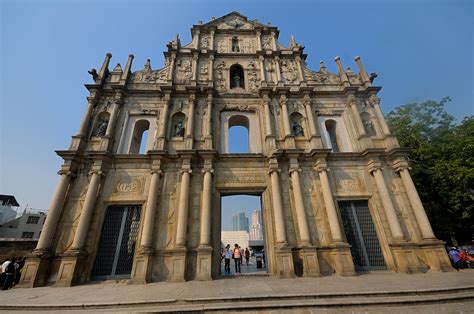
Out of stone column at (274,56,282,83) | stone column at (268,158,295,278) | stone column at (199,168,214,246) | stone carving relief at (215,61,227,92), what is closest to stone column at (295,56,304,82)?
stone column at (274,56,282,83)

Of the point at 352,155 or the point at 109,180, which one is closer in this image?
the point at 109,180

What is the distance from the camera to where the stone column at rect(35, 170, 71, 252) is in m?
8.64

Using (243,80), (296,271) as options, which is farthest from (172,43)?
(296,271)

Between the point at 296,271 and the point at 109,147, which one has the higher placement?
the point at 109,147

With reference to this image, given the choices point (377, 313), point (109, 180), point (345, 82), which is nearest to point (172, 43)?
point (109, 180)

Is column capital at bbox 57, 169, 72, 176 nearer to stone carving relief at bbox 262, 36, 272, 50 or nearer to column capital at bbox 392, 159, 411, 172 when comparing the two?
stone carving relief at bbox 262, 36, 272, 50

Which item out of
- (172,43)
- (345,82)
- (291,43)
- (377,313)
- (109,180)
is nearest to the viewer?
(377,313)

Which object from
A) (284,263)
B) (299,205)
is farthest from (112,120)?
(284,263)

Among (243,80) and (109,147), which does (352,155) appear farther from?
(109,147)

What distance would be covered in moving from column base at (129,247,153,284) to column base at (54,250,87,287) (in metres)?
2.18

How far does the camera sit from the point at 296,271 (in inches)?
340

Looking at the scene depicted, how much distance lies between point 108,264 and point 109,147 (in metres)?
5.58

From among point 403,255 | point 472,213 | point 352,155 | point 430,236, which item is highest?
point 352,155

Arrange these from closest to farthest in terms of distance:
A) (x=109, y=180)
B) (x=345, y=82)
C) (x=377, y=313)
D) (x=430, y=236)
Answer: (x=377, y=313)
(x=430, y=236)
(x=109, y=180)
(x=345, y=82)
